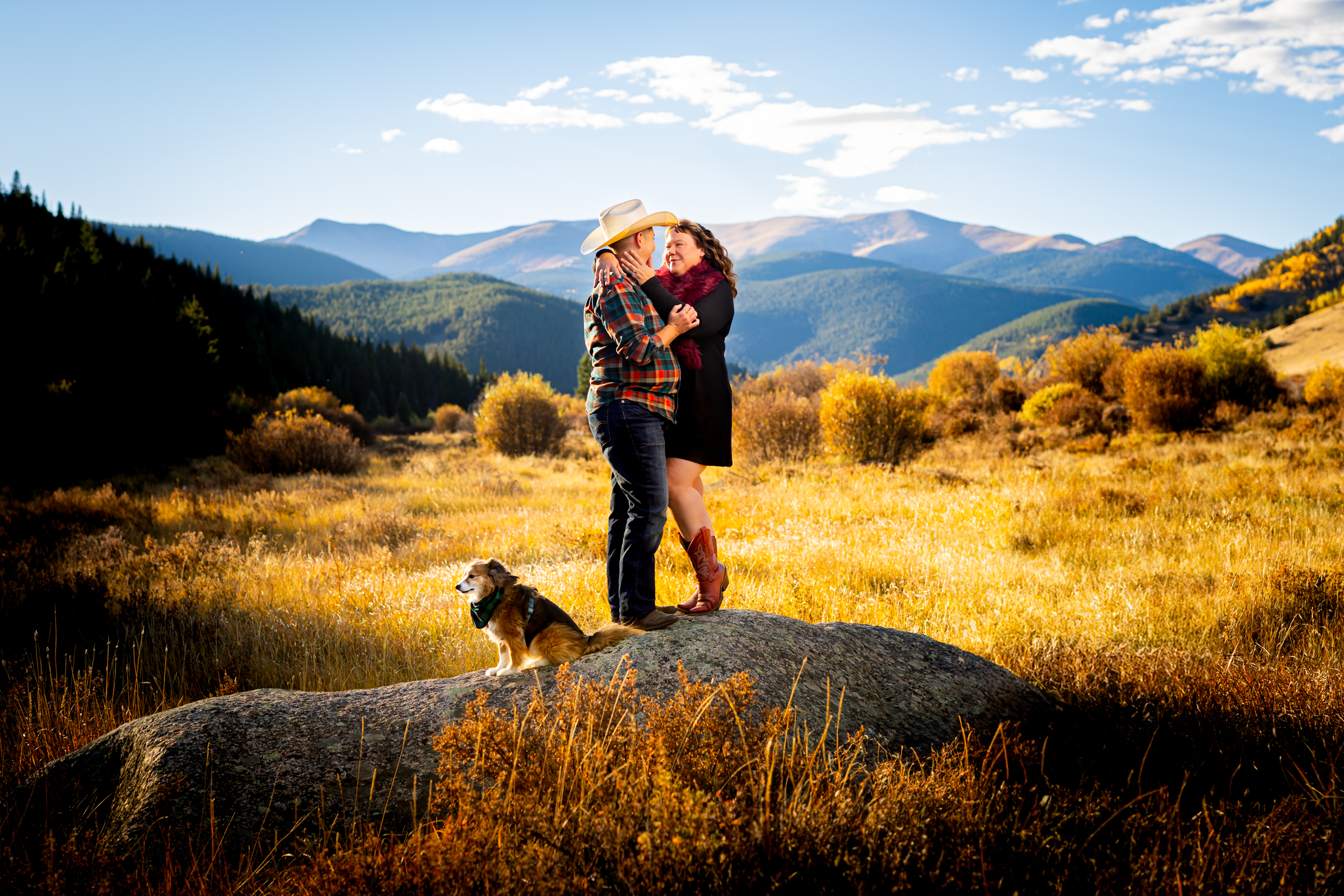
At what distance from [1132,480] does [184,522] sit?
15.8 m

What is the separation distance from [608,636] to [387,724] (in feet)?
3.43

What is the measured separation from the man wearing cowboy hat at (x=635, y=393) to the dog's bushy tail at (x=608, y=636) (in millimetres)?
78

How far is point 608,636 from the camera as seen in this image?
11.0 feet

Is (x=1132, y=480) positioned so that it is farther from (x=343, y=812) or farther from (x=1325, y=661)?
(x=343, y=812)

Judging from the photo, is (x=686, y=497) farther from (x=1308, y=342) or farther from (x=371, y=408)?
(x=371, y=408)

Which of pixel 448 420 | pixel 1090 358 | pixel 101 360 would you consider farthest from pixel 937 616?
pixel 448 420

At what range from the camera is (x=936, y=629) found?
5.31m

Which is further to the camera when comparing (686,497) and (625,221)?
(686,497)

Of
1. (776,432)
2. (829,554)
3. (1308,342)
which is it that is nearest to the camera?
(829,554)

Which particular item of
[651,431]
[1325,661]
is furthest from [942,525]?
[651,431]

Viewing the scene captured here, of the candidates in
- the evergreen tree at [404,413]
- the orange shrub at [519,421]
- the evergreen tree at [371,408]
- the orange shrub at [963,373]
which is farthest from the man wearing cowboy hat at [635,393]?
the evergreen tree at [371,408]

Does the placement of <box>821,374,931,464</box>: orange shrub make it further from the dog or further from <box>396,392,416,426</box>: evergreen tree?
<box>396,392,416,426</box>: evergreen tree

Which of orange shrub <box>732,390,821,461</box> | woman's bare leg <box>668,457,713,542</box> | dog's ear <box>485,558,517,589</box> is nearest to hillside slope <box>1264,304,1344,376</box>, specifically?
orange shrub <box>732,390,821,461</box>

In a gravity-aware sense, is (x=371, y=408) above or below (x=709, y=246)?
below
